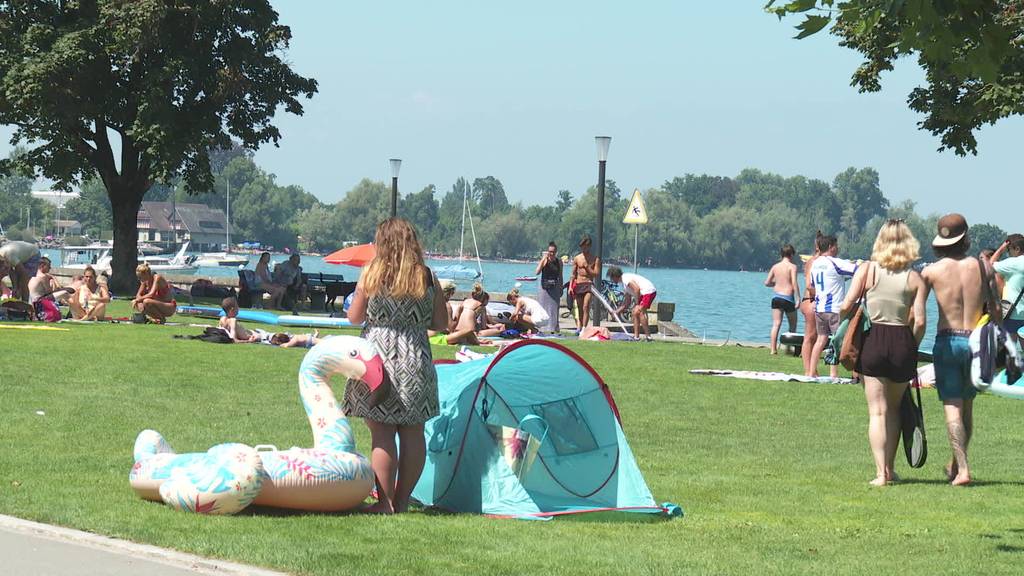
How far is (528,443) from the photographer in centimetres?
873

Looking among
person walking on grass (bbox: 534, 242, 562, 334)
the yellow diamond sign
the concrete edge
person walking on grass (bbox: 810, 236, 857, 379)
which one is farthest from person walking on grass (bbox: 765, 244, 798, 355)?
the concrete edge

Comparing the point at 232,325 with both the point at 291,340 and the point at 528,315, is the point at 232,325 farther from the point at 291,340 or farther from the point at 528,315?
the point at 528,315

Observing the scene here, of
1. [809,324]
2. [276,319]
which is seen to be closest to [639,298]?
[276,319]

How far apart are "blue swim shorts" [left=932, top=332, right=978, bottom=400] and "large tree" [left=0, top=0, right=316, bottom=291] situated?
2836 centimetres

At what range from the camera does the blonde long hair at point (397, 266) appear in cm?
802

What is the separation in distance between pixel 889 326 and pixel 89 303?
18.2 metres

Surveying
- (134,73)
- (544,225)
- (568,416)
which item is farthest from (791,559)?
(544,225)

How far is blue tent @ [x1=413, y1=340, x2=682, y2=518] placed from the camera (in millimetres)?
8461

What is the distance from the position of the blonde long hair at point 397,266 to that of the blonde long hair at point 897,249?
135 inches

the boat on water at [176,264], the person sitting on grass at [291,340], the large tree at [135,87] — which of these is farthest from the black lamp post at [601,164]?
the boat on water at [176,264]

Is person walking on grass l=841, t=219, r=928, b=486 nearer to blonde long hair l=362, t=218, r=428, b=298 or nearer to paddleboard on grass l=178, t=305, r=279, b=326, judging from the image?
blonde long hair l=362, t=218, r=428, b=298

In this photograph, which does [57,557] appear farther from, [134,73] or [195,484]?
[134,73]

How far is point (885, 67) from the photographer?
3039 cm

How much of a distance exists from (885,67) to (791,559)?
976 inches
